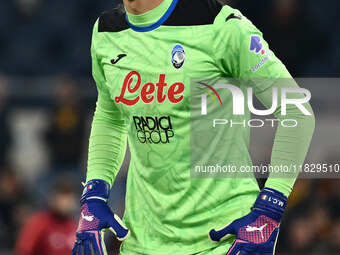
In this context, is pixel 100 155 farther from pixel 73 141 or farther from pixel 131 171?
pixel 73 141

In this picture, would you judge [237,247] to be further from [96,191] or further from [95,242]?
[96,191]

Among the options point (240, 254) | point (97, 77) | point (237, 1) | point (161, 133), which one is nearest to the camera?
point (240, 254)

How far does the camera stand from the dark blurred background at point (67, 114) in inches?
289

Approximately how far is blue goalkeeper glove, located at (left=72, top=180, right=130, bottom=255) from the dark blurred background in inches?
140

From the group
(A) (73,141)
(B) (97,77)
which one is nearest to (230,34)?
(B) (97,77)

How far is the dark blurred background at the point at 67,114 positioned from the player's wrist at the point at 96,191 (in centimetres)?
347

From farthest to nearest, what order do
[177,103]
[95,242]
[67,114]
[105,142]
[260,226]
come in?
[67,114] → [105,142] → [95,242] → [177,103] → [260,226]

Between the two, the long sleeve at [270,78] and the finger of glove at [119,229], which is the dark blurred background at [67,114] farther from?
the long sleeve at [270,78]

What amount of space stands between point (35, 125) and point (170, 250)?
5.74m

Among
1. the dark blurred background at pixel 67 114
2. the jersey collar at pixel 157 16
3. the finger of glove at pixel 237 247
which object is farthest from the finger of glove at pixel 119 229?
the dark blurred background at pixel 67 114

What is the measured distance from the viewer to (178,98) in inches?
123

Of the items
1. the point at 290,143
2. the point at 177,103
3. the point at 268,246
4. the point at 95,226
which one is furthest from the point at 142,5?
the point at 268,246

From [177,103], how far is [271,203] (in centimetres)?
50

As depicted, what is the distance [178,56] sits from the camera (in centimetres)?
312
